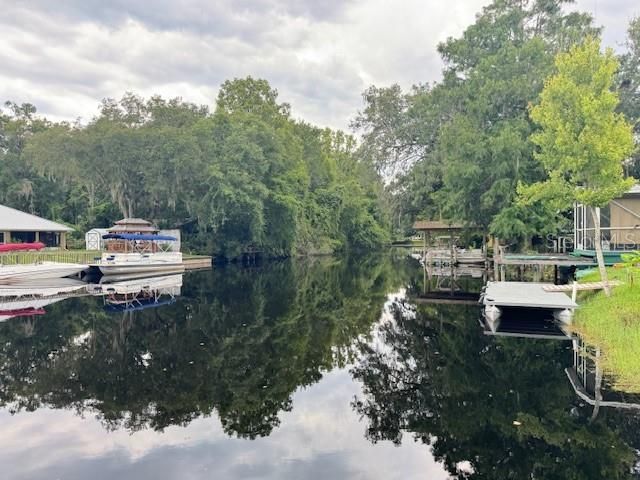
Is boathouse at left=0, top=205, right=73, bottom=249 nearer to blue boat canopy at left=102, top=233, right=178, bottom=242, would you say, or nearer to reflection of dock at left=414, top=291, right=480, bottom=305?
blue boat canopy at left=102, top=233, right=178, bottom=242

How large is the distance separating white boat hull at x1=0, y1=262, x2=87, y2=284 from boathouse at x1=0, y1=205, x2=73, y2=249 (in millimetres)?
9441

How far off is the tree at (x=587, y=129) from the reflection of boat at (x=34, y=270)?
26033mm

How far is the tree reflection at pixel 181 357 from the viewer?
827 centimetres

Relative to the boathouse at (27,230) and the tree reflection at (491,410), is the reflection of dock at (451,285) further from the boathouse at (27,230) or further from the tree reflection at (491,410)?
the boathouse at (27,230)

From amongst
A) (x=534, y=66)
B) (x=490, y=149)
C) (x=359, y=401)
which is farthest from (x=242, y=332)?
(x=534, y=66)

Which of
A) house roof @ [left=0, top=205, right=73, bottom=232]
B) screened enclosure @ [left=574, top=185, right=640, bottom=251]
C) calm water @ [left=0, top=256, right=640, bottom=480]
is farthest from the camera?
house roof @ [left=0, top=205, right=73, bottom=232]

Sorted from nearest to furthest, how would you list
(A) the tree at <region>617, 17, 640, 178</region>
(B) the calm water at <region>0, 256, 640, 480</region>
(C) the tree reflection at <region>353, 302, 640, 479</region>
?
(C) the tree reflection at <region>353, 302, 640, 479</region>
(B) the calm water at <region>0, 256, 640, 480</region>
(A) the tree at <region>617, 17, 640, 178</region>

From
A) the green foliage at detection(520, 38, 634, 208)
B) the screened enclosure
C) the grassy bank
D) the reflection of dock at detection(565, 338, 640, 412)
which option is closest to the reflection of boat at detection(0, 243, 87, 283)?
the green foliage at detection(520, 38, 634, 208)

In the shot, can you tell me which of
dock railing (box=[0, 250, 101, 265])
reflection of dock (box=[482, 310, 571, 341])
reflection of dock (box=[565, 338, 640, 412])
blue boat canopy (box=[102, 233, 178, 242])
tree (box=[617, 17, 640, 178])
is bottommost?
reflection of dock (box=[565, 338, 640, 412])

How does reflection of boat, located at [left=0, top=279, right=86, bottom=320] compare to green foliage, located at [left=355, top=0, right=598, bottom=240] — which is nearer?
reflection of boat, located at [left=0, top=279, right=86, bottom=320]

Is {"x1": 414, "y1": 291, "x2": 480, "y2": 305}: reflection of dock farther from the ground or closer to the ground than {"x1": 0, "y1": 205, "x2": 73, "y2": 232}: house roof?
closer to the ground

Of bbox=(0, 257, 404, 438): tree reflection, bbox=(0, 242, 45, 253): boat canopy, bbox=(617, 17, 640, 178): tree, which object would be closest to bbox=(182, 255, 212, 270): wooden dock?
bbox=(0, 242, 45, 253): boat canopy

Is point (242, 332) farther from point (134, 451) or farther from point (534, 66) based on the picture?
point (534, 66)

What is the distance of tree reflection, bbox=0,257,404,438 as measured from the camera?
27.1ft
